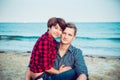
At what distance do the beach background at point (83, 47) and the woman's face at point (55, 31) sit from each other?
34 cm

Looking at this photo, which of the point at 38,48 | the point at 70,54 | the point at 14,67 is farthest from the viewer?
the point at 14,67

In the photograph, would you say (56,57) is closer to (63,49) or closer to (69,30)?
(63,49)

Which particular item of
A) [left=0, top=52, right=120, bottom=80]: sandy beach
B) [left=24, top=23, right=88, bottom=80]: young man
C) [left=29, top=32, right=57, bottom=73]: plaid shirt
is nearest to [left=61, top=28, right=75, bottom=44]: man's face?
[left=24, top=23, right=88, bottom=80]: young man

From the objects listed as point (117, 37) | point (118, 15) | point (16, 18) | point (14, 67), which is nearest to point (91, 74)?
point (117, 37)

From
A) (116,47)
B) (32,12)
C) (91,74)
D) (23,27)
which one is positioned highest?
(32,12)

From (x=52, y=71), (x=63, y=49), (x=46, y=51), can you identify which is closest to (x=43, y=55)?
(x=46, y=51)

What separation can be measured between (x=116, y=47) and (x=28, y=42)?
0.92m

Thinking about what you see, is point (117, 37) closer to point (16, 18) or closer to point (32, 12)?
point (32, 12)

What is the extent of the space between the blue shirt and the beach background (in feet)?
0.91

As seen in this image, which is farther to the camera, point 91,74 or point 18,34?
point 18,34

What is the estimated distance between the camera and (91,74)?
226 cm

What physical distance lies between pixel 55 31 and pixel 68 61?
29 centimetres

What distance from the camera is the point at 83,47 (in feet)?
7.57

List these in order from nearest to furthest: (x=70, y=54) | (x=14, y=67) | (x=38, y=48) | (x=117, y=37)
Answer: (x=38, y=48), (x=70, y=54), (x=117, y=37), (x=14, y=67)
